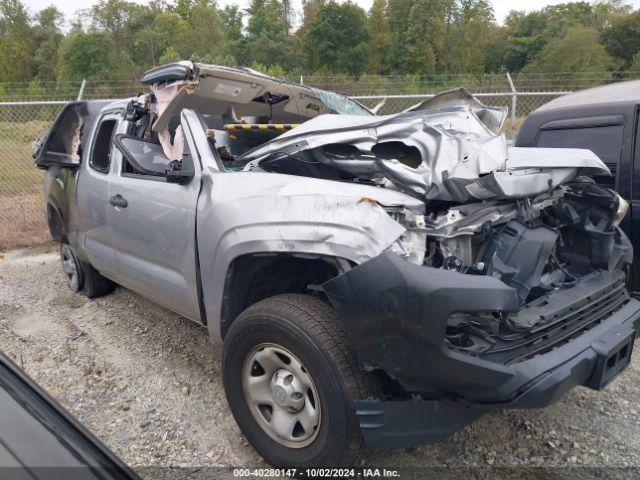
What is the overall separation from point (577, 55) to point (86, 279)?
162 feet

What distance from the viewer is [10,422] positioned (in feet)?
3.89

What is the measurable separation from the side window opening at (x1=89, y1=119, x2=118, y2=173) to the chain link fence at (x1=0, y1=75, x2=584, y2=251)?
380cm

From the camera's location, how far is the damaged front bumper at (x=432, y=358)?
1953 millimetres

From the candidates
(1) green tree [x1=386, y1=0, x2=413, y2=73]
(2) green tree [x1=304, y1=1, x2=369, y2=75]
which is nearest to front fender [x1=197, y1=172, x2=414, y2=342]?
(2) green tree [x1=304, y1=1, x2=369, y2=75]

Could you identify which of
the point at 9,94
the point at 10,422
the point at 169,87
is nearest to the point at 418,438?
the point at 10,422

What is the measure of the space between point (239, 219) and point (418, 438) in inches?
54.0

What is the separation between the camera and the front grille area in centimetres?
216

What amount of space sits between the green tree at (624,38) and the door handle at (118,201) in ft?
180

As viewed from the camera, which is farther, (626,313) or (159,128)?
(159,128)

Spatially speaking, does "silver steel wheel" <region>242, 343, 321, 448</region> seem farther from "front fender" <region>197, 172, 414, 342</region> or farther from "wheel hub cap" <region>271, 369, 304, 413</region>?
"front fender" <region>197, 172, 414, 342</region>

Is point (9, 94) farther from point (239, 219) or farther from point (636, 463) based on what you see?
point (636, 463)

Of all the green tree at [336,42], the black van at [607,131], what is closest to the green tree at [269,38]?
the green tree at [336,42]

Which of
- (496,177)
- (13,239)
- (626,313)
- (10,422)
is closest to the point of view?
(10,422)

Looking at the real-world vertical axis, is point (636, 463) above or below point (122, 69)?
below
